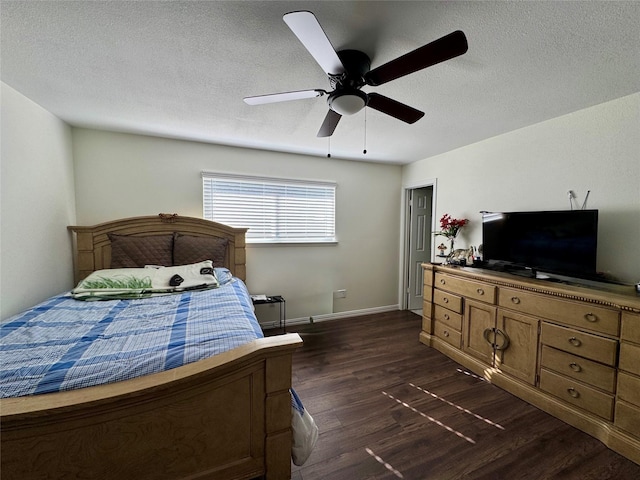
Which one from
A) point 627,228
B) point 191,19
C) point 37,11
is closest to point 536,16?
point 191,19

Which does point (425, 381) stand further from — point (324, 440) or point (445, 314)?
point (324, 440)

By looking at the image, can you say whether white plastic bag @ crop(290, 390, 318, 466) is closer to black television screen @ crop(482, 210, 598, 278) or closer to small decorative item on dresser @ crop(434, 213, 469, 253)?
black television screen @ crop(482, 210, 598, 278)

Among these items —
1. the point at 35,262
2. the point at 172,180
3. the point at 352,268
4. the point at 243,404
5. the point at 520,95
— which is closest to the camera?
the point at 243,404

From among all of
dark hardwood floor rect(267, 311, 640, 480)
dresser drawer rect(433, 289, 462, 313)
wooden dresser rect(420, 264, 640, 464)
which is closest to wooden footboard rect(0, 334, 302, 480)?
dark hardwood floor rect(267, 311, 640, 480)

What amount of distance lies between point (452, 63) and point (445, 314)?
2315 millimetres

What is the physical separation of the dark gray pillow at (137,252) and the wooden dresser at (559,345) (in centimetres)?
305

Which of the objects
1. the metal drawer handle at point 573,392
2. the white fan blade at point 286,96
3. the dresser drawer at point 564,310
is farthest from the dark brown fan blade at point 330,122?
the metal drawer handle at point 573,392

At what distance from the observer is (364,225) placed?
390 cm

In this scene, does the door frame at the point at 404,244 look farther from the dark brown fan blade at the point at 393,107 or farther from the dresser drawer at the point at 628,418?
the dresser drawer at the point at 628,418

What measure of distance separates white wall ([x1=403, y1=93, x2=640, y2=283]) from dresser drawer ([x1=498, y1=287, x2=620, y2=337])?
1.90ft

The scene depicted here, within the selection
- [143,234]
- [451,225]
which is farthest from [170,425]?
[451,225]

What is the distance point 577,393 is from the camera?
1.72 meters

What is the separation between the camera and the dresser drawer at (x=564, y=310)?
1584mm

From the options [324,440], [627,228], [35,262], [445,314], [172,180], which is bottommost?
A: [324,440]
